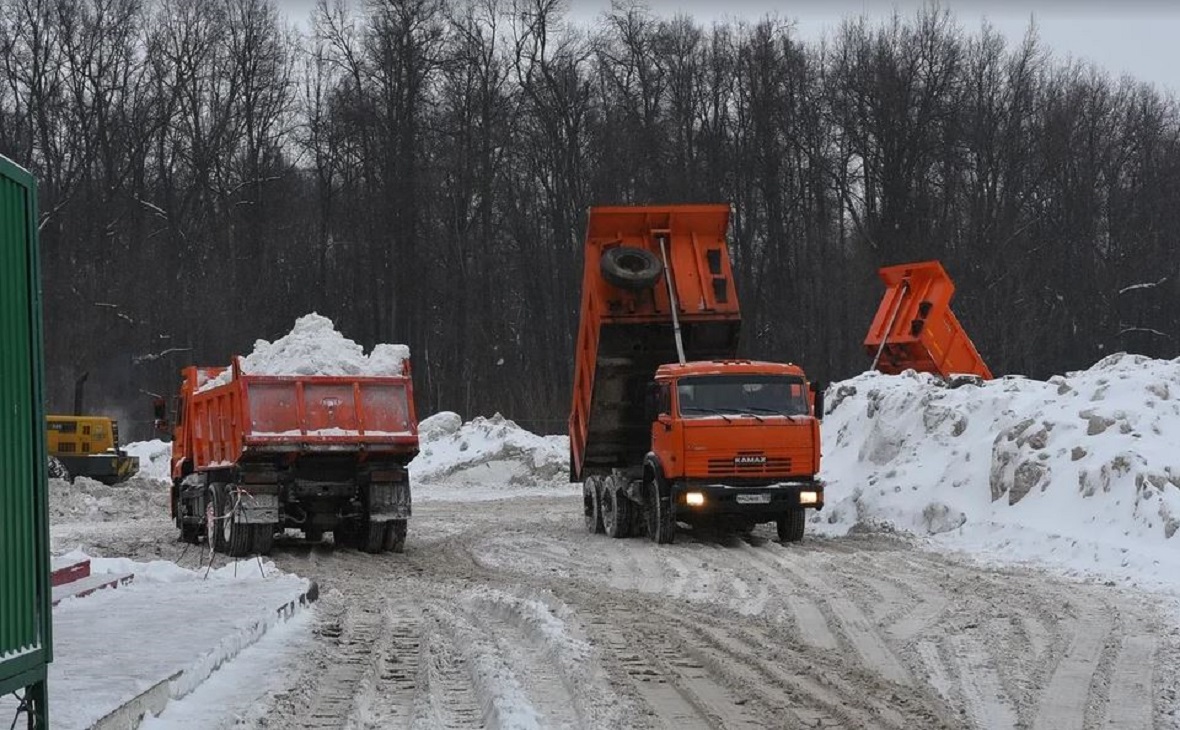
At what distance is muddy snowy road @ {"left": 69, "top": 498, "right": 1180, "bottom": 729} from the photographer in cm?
900

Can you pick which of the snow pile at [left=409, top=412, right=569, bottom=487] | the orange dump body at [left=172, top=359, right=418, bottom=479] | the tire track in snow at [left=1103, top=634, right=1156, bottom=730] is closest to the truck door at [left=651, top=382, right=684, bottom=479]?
the orange dump body at [left=172, top=359, right=418, bottom=479]

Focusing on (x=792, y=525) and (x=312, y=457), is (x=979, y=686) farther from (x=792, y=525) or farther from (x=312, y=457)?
(x=312, y=457)

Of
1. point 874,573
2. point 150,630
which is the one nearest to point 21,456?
point 150,630

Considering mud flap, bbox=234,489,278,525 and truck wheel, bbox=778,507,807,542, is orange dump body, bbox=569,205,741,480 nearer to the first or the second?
truck wheel, bbox=778,507,807,542

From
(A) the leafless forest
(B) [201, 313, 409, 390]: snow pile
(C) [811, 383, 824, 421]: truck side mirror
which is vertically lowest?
(C) [811, 383, 824, 421]: truck side mirror

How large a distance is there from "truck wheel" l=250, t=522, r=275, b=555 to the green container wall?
43.9 feet

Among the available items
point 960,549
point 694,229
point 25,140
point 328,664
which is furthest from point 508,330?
point 328,664

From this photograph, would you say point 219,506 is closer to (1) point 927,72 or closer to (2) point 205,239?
(2) point 205,239

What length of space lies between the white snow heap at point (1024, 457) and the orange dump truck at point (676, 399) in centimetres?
227

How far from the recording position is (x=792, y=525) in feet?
70.4

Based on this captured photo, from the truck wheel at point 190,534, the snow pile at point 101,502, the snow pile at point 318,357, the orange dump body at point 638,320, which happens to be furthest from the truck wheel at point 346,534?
the snow pile at point 101,502

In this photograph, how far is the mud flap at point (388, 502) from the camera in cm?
2041

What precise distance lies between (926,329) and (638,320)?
11478mm

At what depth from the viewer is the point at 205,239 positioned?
184 ft
